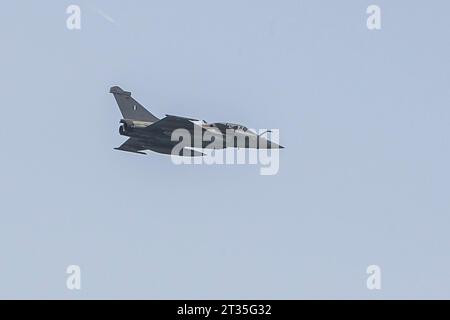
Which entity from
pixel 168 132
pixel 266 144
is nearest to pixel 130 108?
pixel 168 132

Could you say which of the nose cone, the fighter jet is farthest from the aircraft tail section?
the nose cone

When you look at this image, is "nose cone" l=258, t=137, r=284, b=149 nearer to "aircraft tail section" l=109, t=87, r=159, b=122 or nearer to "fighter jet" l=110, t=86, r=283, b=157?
"fighter jet" l=110, t=86, r=283, b=157

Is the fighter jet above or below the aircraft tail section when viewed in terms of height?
below

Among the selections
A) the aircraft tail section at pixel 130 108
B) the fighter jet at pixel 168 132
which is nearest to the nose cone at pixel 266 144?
the fighter jet at pixel 168 132

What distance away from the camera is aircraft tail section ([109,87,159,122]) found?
7950 cm

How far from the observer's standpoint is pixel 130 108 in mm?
80562

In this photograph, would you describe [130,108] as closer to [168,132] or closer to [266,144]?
[168,132]

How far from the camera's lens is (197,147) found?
259 ft

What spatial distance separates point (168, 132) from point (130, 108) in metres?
5.49
